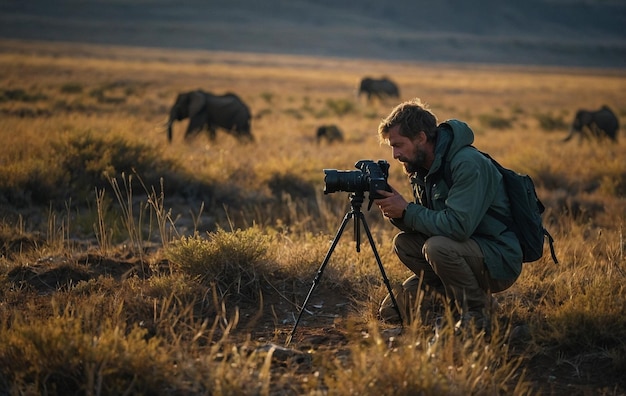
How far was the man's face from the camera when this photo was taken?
4.18m

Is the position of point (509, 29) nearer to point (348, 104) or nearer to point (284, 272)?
point (348, 104)

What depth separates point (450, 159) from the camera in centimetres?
413

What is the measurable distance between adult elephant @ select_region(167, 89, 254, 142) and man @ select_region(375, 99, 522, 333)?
9804 millimetres

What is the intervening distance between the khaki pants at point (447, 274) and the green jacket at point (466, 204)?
70 mm

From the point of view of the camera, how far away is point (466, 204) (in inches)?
158

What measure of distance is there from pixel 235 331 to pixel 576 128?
14316 millimetres

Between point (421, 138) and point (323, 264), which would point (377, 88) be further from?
point (323, 264)

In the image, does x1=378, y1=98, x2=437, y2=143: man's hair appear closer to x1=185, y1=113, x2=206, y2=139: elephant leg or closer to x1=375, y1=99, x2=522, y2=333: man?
x1=375, y1=99, x2=522, y2=333: man

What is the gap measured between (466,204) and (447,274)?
1.64ft

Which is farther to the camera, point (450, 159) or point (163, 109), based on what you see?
point (163, 109)

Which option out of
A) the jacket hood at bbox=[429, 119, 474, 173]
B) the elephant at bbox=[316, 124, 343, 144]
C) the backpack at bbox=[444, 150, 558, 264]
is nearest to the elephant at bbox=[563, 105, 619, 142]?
the elephant at bbox=[316, 124, 343, 144]

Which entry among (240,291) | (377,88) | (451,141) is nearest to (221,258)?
(240,291)

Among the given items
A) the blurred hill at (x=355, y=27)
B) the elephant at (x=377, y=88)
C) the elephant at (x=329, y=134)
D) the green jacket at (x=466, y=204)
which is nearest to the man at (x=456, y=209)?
the green jacket at (x=466, y=204)

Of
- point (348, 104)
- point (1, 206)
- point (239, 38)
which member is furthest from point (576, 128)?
point (239, 38)
